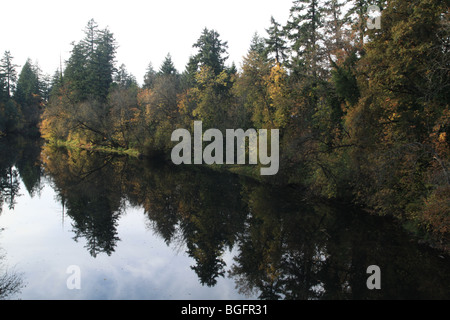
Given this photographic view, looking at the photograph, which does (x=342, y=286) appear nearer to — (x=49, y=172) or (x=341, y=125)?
(x=341, y=125)

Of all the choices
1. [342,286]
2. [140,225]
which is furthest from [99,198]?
[342,286]

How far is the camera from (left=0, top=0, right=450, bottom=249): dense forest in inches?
471

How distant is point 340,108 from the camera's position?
20.0m

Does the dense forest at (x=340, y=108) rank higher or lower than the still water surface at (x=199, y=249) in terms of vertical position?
higher

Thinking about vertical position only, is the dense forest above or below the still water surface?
above

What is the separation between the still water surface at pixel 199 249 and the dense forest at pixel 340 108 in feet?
6.78

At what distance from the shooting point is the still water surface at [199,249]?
8.59m

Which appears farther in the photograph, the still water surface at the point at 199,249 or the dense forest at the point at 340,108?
the dense forest at the point at 340,108

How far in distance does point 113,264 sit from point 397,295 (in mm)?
8166

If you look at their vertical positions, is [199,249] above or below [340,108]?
below

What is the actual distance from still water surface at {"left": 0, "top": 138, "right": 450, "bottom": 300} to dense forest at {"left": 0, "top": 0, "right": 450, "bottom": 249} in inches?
81.4

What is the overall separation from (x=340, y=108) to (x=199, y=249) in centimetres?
1338

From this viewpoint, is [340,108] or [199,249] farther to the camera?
[340,108]
